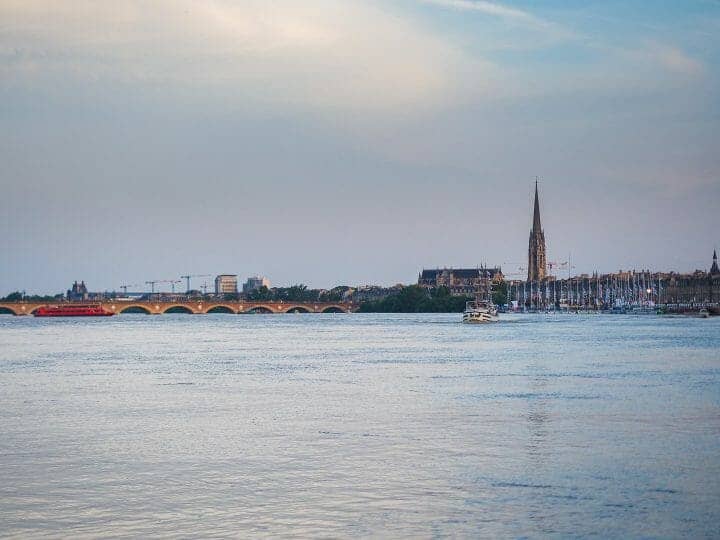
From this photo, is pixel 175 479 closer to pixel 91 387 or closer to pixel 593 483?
pixel 593 483

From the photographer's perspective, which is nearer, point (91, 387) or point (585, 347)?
point (91, 387)

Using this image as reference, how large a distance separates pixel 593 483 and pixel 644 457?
3.47 m

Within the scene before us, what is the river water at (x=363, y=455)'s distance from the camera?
18.2 m

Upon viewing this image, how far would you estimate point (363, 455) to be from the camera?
24.6 meters

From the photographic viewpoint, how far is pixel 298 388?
42781 mm

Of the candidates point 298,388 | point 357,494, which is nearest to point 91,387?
point 298,388

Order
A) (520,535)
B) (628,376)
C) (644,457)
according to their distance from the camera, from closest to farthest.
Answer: (520,535)
(644,457)
(628,376)

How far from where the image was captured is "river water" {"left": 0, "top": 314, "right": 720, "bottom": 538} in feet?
59.9

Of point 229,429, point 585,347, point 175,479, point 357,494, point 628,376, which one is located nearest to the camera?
point 357,494

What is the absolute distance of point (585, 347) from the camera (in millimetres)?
77438

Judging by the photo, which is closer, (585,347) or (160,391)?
(160,391)

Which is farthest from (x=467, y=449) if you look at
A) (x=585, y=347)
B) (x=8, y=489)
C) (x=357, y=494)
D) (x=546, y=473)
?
(x=585, y=347)

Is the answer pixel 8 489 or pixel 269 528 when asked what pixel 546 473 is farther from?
pixel 8 489

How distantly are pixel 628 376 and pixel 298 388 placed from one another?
15.7m
